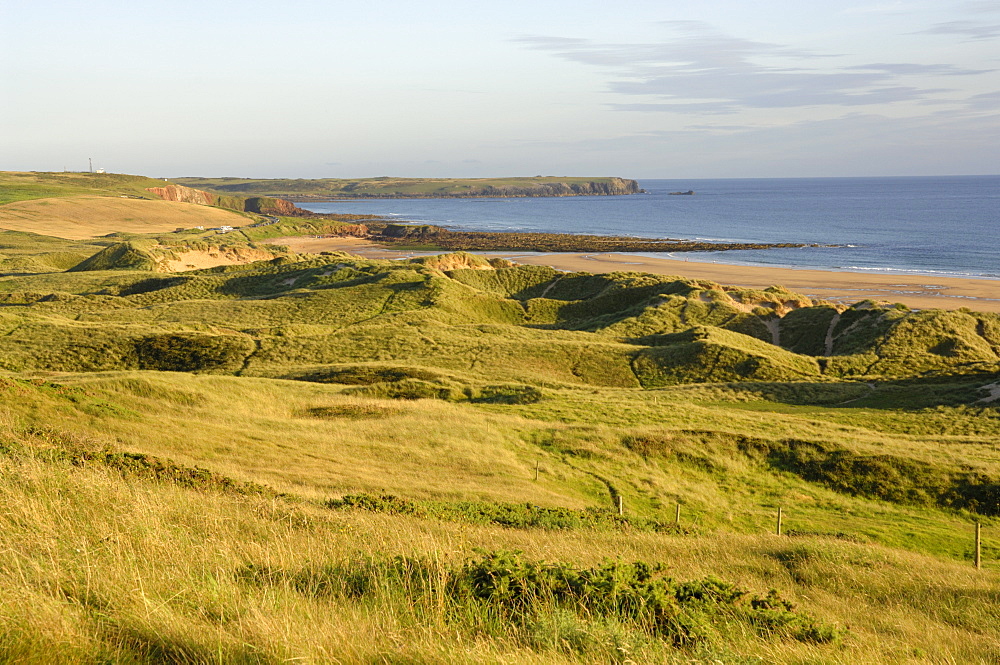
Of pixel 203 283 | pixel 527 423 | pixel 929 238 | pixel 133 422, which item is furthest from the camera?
pixel 929 238

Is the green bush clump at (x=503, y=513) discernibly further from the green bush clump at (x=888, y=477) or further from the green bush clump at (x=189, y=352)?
the green bush clump at (x=189, y=352)

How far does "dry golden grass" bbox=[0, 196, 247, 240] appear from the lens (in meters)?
145

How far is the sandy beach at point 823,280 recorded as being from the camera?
8419cm

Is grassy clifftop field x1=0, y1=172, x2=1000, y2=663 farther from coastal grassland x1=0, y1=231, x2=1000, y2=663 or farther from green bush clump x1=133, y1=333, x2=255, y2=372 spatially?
green bush clump x1=133, y1=333, x2=255, y2=372

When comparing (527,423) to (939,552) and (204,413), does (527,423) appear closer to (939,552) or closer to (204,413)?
(204,413)

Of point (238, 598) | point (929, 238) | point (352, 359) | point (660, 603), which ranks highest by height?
point (929, 238)

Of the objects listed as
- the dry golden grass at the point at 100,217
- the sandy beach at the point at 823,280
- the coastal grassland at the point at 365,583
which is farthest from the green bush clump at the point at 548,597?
the dry golden grass at the point at 100,217

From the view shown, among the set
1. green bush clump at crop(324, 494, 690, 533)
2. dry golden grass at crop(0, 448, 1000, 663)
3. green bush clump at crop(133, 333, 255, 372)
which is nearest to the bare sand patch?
green bush clump at crop(133, 333, 255, 372)

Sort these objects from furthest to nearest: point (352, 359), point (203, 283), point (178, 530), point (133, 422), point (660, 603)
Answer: point (203, 283) → point (352, 359) → point (133, 422) → point (178, 530) → point (660, 603)

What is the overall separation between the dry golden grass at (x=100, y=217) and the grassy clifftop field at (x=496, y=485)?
89257 mm

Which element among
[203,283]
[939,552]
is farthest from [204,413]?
[203,283]

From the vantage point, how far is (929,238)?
146625 mm

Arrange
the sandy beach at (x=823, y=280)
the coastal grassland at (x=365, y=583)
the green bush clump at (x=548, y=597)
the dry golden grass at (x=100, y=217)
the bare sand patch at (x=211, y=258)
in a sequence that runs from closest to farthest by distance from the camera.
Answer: the coastal grassland at (x=365, y=583)
the green bush clump at (x=548, y=597)
the sandy beach at (x=823, y=280)
the bare sand patch at (x=211, y=258)
the dry golden grass at (x=100, y=217)

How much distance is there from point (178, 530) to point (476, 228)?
194110 millimetres
